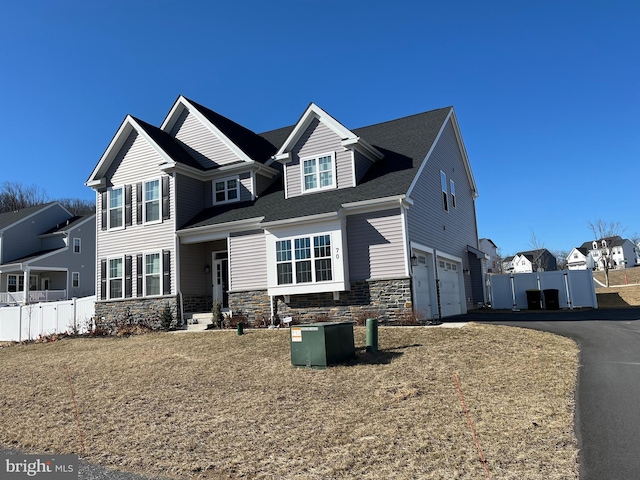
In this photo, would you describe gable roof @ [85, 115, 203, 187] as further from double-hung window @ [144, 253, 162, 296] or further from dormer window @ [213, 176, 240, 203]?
double-hung window @ [144, 253, 162, 296]

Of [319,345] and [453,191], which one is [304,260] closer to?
[319,345]

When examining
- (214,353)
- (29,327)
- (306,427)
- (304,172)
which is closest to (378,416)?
(306,427)

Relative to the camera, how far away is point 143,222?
66.3 feet

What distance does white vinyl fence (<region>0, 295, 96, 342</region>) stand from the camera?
21.0 meters

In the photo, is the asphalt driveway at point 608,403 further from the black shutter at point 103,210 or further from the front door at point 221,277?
the black shutter at point 103,210


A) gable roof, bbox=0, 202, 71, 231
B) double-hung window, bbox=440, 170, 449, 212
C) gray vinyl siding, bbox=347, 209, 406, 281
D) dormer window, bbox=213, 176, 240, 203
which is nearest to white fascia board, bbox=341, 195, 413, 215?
gray vinyl siding, bbox=347, 209, 406, 281

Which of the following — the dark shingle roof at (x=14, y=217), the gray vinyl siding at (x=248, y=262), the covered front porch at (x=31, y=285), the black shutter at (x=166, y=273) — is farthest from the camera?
the dark shingle roof at (x=14, y=217)

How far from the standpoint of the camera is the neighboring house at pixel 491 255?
2746 inches

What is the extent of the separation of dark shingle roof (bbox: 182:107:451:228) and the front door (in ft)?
6.33

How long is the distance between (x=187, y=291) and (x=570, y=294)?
16.8 meters

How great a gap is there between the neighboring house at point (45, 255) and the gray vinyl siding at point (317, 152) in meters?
26.2

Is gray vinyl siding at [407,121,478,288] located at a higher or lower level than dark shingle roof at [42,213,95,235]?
lower

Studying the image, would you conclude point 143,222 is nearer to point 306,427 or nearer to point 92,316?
point 92,316

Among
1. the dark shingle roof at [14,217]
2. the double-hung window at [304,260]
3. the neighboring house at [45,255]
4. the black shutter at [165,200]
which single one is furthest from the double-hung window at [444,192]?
the dark shingle roof at [14,217]
